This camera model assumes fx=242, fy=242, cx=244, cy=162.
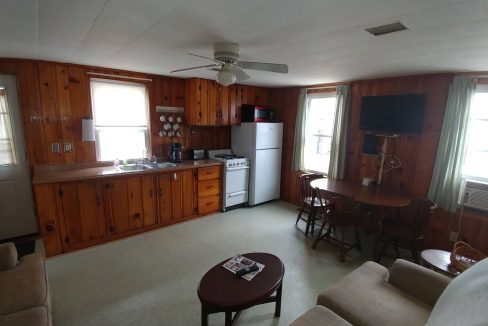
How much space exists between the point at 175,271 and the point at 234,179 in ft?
6.57

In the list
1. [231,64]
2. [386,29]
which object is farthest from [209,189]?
[386,29]

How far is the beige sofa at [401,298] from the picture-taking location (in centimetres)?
120

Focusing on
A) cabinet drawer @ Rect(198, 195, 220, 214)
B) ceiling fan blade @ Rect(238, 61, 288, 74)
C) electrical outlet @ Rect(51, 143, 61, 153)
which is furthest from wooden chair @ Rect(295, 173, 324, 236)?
electrical outlet @ Rect(51, 143, 61, 153)

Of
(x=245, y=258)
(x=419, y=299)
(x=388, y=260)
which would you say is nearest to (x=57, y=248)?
(x=245, y=258)

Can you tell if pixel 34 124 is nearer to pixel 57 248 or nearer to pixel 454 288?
pixel 57 248

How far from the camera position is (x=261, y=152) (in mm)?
4492

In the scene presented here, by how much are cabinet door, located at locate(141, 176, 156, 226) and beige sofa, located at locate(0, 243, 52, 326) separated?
146cm

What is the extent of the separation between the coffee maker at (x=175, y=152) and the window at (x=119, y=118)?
1.29ft

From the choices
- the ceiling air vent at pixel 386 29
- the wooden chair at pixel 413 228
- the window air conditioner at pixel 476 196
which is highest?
the ceiling air vent at pixel 386 29

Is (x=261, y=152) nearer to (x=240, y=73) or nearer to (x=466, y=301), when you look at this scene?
(x=240, y=73)

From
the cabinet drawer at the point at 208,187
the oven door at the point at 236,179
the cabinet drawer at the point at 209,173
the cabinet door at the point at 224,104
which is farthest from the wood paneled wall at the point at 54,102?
the oven door at the point at 236,179

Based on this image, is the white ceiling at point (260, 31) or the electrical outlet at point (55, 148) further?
the electrical outlet at point (55, 148)

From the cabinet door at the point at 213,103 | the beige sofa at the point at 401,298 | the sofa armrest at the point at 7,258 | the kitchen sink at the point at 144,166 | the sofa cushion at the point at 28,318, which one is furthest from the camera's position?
the cabinet door at the point at 213,103

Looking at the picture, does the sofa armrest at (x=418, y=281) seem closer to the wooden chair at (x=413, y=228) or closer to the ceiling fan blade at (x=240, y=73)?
the wooden chair at (x=413, y=228)
